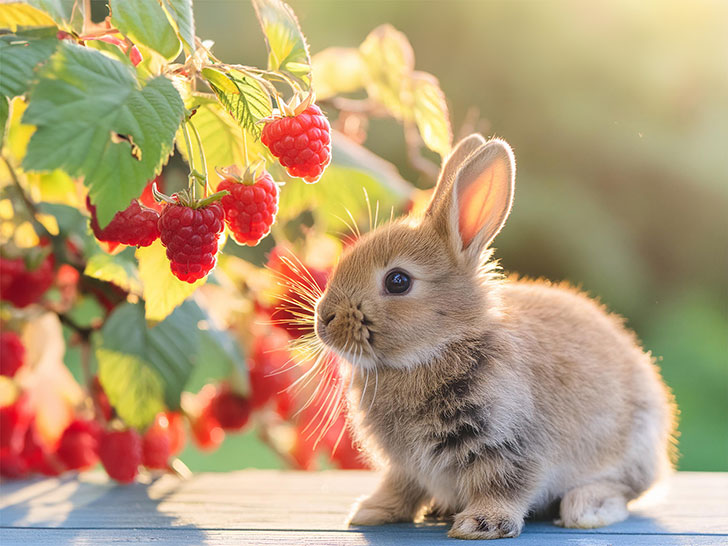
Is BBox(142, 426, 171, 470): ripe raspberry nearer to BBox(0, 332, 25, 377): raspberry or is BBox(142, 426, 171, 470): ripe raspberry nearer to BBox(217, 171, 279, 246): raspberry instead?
BBox(0, 332, 25, 377): raspberry

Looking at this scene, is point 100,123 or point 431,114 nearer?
point 100,123

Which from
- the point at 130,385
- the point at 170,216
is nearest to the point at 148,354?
the point at 130,385

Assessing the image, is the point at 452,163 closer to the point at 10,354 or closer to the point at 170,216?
the point at 170,216

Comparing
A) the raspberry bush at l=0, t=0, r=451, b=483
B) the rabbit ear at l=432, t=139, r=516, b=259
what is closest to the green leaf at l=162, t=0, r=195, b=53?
the raspberry bush at l=0, t=0, r=451, b=483

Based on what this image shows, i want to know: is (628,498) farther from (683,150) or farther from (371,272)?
(683,150)

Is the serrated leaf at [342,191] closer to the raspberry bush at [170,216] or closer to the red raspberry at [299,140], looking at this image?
the raspberry bush at [170,216]
